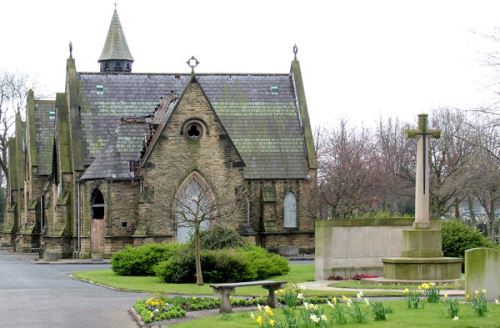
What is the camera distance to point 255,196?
57719mm

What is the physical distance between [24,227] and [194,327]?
52043 millimetres

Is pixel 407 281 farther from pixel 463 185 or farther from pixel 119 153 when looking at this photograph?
pixel 119 153

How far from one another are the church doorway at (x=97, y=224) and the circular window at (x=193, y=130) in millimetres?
5869

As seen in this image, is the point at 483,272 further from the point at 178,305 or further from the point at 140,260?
the point at 140,260

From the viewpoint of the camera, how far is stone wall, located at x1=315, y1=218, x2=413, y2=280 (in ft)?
114

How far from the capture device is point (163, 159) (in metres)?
52.1

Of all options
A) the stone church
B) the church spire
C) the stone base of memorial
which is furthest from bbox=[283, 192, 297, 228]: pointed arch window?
the stone base of memorial

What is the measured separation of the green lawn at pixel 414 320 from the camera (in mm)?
17812

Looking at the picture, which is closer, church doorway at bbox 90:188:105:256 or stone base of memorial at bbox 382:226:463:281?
stone base of memorial at bbox 382:226:463:281

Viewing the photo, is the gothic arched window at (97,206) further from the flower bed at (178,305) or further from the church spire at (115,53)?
the flower bed at (178,305)

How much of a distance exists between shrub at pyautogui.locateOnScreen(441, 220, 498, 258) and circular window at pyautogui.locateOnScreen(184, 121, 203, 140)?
61.1 ft

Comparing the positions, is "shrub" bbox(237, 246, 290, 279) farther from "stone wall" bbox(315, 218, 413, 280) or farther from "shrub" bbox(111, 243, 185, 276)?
"shrub" bbox(111, 243, 185, 276)

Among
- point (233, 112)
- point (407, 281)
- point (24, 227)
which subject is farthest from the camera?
point (24, 227)

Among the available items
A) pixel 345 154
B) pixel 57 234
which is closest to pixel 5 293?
pixel 57 234
